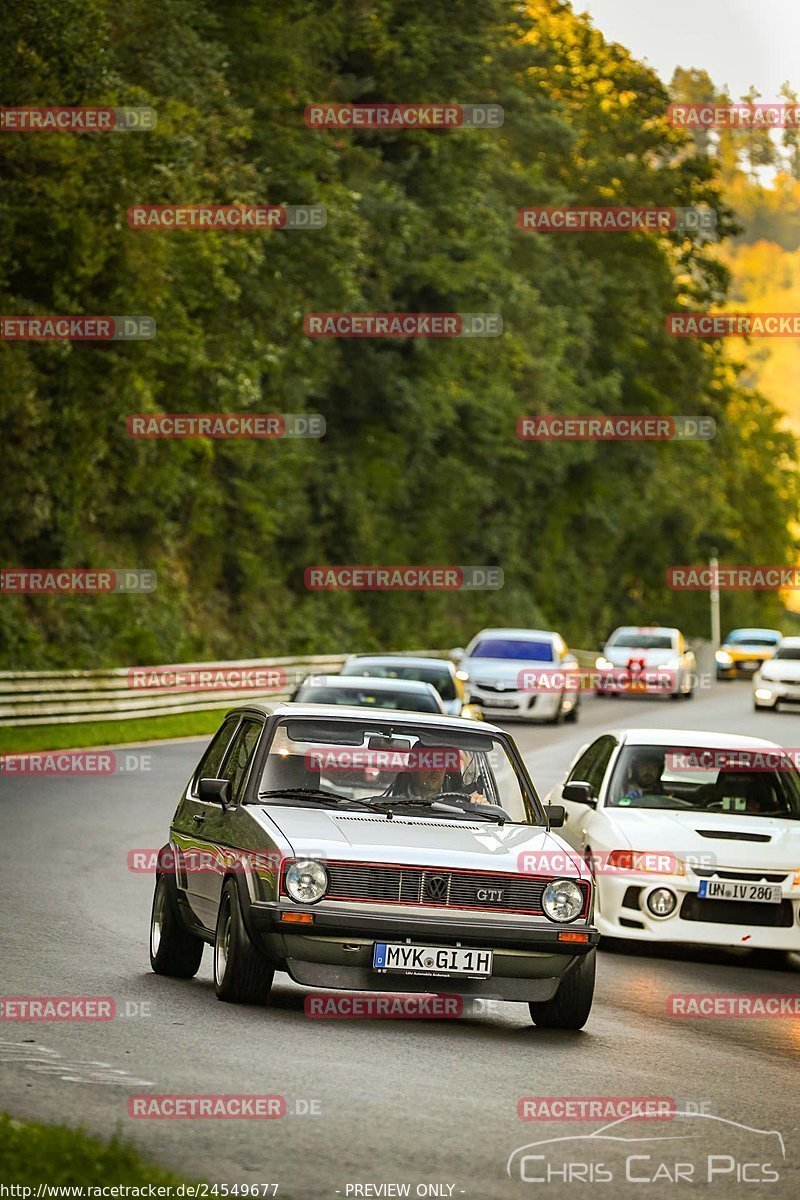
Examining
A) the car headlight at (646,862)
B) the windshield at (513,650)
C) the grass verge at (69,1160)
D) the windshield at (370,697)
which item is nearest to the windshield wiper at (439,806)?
the car headlight at (646,862)

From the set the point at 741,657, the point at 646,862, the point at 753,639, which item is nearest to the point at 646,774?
the point at 646,862

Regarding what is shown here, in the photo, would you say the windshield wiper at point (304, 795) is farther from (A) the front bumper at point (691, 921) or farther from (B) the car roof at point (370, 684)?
(B) the car roof at point (370, 684)

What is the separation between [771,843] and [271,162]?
110ft

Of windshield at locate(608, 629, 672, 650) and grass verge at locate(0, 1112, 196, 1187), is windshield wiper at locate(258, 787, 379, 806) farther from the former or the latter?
windshield at locate(608, 629, 672, 650)

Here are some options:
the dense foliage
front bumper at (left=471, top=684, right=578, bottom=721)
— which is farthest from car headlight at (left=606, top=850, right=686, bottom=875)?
front bumper at (left=471, top=684, right=578, bottom=721)

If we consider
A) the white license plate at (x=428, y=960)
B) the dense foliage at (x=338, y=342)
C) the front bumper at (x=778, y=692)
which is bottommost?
the front bumper at (x=778, y=692)

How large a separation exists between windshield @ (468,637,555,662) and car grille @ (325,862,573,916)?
29930 mm

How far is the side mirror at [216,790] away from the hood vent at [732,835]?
4138mm

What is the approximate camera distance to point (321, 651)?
53031mm

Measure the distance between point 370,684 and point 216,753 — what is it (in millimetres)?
10757

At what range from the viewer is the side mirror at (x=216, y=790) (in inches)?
433

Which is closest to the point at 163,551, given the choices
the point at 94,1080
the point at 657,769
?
the point at 657,769

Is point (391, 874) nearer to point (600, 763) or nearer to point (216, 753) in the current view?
point (216, 753)

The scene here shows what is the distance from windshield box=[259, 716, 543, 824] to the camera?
36.0 feet
